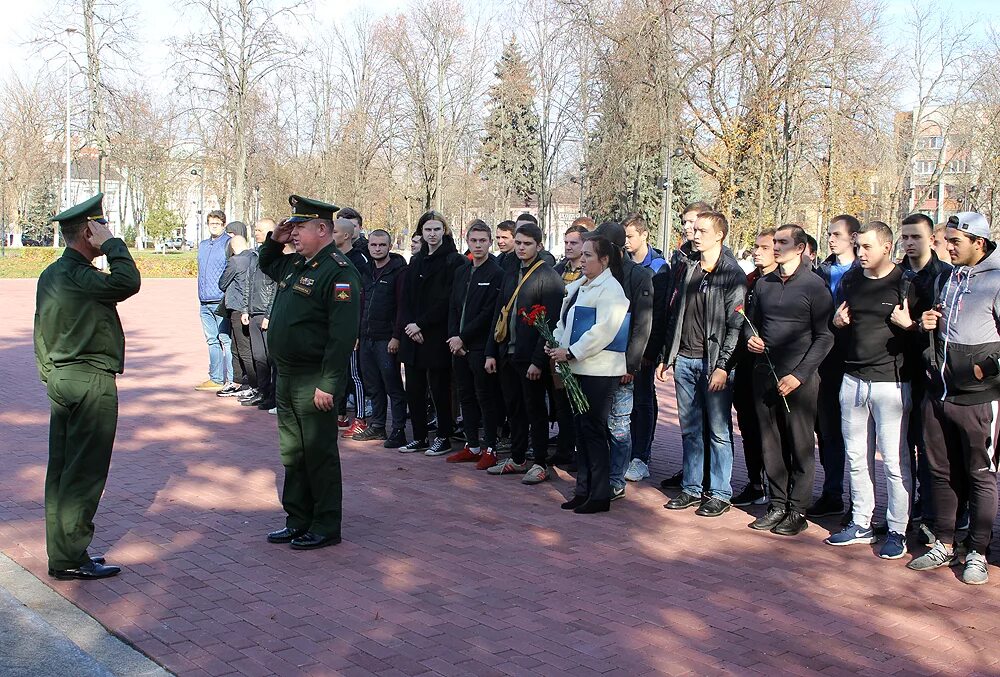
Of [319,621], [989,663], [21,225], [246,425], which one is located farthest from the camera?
[21,225]

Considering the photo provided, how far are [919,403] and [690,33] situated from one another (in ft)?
82.8

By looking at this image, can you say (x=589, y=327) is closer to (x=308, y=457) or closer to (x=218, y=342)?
(x=308, y=457)

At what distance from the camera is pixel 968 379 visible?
226 inches

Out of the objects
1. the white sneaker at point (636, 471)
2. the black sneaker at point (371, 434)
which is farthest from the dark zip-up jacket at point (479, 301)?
the black sneaker at point (371, 434)

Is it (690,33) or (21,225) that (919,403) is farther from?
(21,225)

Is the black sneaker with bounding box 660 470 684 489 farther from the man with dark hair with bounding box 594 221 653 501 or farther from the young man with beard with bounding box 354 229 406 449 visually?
the young man with beard with bounding box 354 229 406 449

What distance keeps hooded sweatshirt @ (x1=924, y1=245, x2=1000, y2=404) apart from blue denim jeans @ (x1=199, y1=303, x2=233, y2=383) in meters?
8.75

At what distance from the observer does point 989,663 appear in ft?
15.1

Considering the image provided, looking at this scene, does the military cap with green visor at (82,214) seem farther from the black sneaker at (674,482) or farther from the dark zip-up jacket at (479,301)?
the black sneaker at (674,482)

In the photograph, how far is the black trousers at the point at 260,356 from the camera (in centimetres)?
1110

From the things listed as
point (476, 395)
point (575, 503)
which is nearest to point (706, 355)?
point (575, 503)

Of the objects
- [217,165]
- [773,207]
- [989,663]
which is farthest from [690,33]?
[989,663]

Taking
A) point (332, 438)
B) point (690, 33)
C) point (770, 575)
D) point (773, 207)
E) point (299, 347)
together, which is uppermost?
point (690, 33)

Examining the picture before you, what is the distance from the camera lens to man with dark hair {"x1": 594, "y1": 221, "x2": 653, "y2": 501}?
7.32 m
